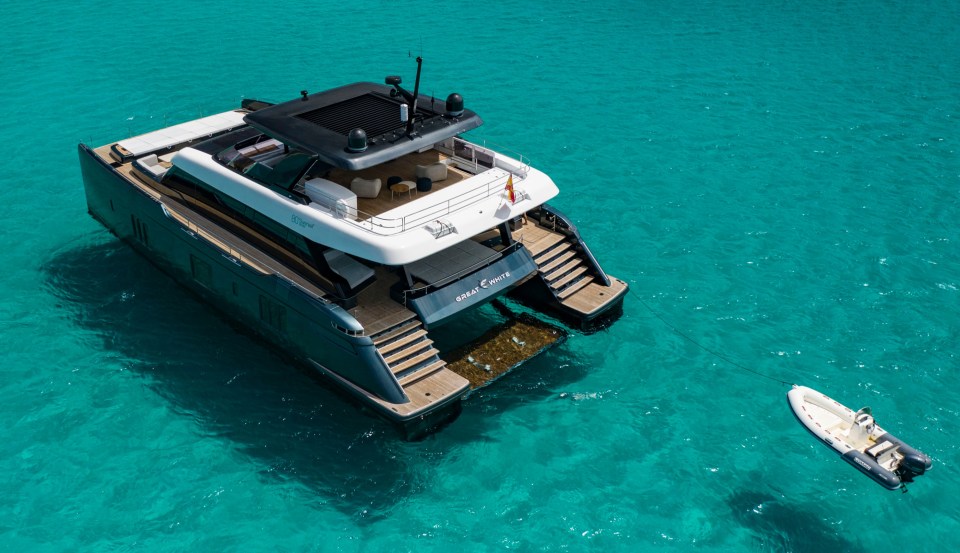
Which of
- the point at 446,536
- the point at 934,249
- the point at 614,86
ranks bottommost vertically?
the point at 446,536

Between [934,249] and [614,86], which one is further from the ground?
[614,86]

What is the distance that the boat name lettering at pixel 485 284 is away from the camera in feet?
55.4

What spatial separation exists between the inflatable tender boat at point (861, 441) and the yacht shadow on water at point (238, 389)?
6.71 m

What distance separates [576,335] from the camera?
19.5 m

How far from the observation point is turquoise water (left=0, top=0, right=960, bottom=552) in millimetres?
15188

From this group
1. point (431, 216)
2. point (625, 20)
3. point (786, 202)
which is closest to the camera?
point (431, 216)

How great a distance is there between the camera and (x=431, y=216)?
1677 centimetres

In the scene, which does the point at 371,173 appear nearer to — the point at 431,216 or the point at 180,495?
the point at 431,216

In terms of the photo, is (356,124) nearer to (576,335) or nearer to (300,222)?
(300,222)

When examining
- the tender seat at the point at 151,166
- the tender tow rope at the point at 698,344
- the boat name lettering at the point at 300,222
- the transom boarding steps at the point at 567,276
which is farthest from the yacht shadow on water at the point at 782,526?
the tender seat at the point at 151,166

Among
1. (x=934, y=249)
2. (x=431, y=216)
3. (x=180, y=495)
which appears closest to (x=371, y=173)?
(x=431, y=216)

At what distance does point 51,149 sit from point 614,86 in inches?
745

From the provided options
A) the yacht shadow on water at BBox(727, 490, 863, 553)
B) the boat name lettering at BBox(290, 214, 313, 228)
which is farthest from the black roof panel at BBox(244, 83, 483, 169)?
the yacht shadow on water at BBox(727, 490, 863, 553)

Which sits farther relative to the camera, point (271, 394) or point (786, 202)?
point (786, 202)
